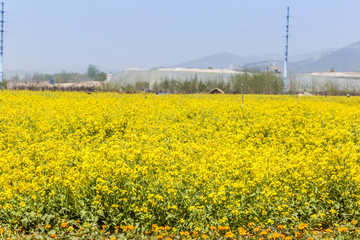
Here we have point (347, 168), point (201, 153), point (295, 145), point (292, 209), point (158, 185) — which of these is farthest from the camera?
point (295, 145)

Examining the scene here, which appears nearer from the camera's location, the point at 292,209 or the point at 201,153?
the point at 292,209

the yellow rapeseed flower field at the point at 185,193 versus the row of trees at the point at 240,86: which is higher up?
the row of trees at the point at 240,86

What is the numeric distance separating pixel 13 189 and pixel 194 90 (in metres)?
46.7

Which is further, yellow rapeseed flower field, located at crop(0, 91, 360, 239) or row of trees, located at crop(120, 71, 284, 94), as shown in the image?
row of trees, located at crop(120, 71, 284, 94)

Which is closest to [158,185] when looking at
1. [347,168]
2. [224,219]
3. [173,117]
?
[224,219]

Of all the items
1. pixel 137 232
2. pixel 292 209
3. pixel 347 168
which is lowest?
pixel 137 232

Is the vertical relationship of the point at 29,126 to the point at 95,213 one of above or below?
above

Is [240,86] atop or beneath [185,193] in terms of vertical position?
atop

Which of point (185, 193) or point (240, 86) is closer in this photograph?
point (185, 193)

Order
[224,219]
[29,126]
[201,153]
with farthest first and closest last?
[29,126] < [201,153] < [224,219]

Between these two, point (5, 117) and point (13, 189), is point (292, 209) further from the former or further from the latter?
point (5, 117)

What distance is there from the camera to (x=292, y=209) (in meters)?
5.88

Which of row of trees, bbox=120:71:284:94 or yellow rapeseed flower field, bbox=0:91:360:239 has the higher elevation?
row of trees, bbox=120:71:284:94

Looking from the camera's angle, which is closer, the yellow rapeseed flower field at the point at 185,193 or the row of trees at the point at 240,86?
the yellow rapeseed flower field at the point at 185,193
